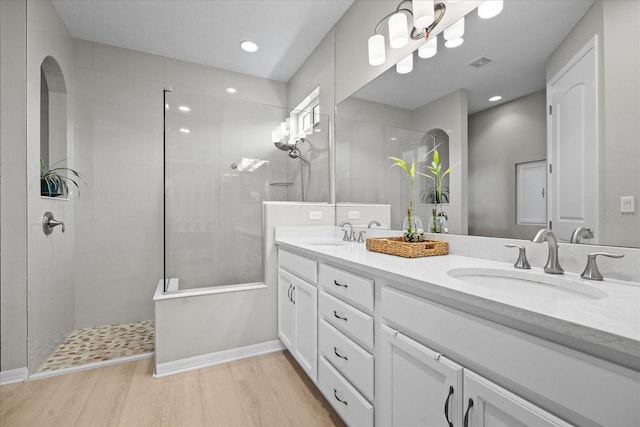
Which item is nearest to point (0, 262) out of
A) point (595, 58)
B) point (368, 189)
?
point (368, 189)

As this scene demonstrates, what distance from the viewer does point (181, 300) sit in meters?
1.91

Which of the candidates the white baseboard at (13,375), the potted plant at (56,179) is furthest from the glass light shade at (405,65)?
the white baseboard at (13,375)

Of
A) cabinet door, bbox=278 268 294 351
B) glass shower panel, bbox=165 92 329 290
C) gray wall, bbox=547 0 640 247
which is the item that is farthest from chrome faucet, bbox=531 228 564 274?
glass shower panel, bbox=165 92 329 290

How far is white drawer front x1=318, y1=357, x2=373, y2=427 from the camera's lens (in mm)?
1121

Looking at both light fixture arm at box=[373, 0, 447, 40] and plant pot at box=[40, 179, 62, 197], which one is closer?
light fixture arm at box=[373, 0, 447, 40]

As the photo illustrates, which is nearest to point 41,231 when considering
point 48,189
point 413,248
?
point 48,189

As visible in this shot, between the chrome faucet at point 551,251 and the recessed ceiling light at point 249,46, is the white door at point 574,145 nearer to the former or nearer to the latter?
the chrome faucet at point 551,251

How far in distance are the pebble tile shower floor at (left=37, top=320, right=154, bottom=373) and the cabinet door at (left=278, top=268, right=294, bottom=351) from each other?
1.04 m

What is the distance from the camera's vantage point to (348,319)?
124 centimetres

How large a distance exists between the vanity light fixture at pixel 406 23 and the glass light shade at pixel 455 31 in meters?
0.11

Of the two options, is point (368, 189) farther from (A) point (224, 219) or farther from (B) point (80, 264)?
(B) point (80, 264)

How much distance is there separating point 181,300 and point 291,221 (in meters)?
0.95

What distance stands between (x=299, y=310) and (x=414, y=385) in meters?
0.95

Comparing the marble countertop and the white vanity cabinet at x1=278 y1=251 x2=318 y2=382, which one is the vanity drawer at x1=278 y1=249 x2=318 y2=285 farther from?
the marble countertop
